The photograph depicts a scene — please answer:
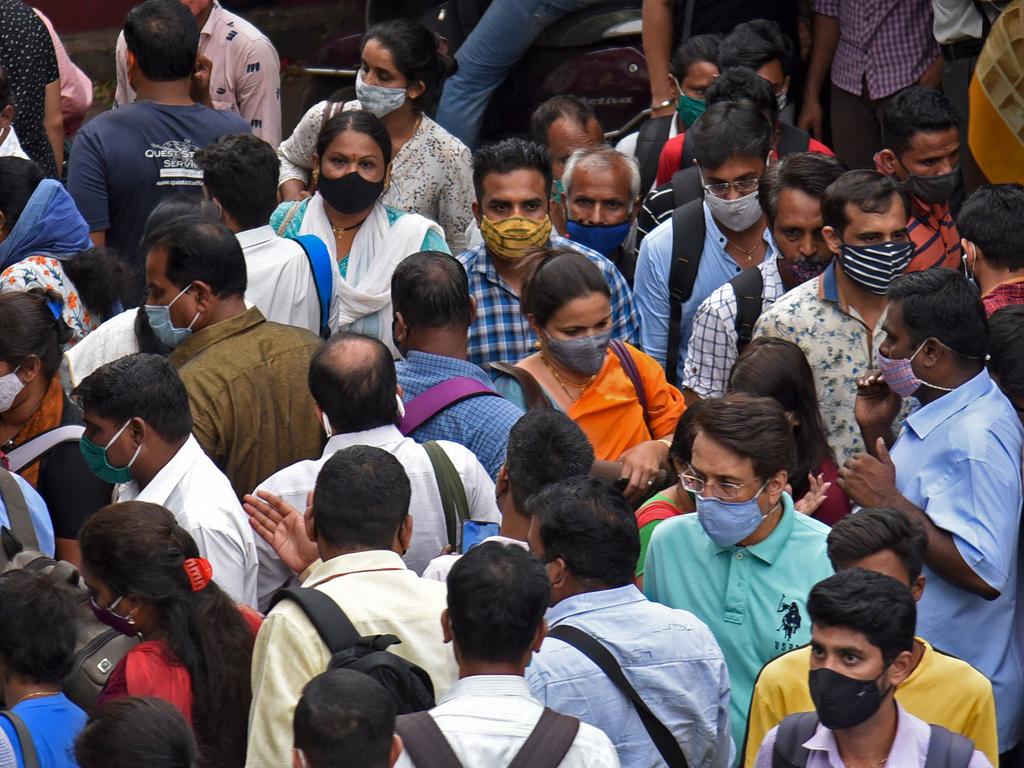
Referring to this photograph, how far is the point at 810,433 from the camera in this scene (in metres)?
4.89

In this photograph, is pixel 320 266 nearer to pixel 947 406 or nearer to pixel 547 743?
pixel 947 406

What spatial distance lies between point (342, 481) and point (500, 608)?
2.35 feet

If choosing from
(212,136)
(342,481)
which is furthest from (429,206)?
(342,481)

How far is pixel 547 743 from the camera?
3242 millimetres

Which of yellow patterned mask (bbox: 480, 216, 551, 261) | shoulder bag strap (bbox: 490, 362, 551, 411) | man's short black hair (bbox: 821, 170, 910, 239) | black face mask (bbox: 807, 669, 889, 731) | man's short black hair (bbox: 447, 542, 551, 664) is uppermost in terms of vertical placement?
man's short black hair (bbox: 447, 542, 551, 664)

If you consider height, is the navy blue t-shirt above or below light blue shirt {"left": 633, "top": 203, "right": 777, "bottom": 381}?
above

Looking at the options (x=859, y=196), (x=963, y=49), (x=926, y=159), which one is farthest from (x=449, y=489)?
(x=963, y=49)

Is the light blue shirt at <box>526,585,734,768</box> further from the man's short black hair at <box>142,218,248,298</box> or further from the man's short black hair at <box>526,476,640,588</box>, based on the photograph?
the man's short black hair at <box>142,218,248,298</box>

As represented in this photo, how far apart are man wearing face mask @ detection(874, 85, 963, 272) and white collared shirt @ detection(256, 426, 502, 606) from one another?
2.58 metres

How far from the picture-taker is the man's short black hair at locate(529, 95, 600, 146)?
24.2ft

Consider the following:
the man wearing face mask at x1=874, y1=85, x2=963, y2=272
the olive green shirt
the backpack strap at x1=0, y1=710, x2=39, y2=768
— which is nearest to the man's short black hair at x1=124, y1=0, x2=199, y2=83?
the olive green shirt

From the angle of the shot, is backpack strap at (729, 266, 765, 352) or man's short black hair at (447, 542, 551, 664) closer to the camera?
man's short black hair at (447, 542, 551, 664)

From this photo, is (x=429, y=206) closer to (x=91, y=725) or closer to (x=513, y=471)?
(x=513, y=471)

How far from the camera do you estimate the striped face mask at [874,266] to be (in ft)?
17.9
